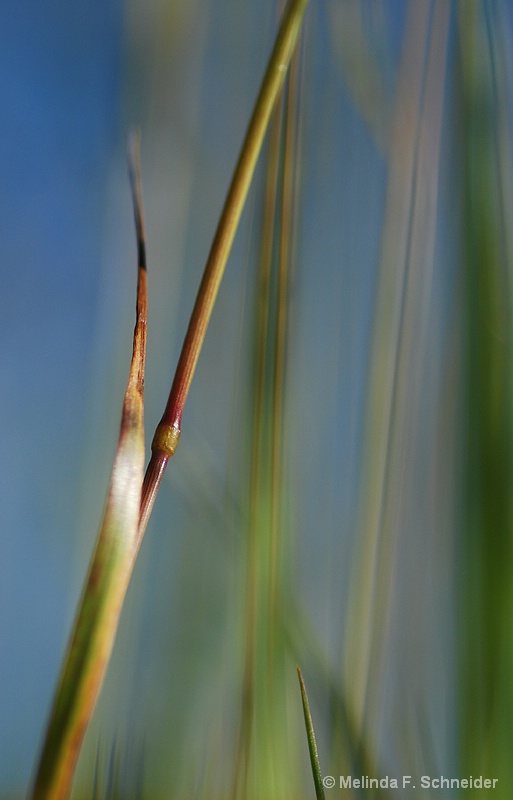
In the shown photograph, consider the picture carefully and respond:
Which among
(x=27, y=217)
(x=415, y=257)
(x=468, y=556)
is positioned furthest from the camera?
(x=27, y=217)

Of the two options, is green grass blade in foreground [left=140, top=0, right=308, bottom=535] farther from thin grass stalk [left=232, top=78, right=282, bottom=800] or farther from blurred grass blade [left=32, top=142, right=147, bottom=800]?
thin grass stalk [left=232, top=78, right=282, bottom=800]

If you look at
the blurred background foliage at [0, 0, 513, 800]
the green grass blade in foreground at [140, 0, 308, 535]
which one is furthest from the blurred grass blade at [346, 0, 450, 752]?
the green grass blade in foreground at [140, 0, 308, 535]

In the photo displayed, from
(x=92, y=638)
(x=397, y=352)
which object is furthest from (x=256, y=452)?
(x=92, y=638)

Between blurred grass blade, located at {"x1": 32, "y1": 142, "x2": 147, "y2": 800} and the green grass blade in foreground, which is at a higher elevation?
the green grass blade in foreground

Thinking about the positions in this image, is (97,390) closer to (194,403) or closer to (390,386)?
(194,403)

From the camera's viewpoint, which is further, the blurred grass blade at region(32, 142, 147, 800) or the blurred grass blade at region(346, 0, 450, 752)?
the blurred grass blade at region(346, 0, 450, 752)

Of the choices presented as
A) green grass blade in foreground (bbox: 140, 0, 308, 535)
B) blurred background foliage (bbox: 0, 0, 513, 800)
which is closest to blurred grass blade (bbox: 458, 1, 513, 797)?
blurred background foliage (bbox: 0, 0, 513, 800)

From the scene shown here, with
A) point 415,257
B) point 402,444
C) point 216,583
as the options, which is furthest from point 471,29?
point 216,583
